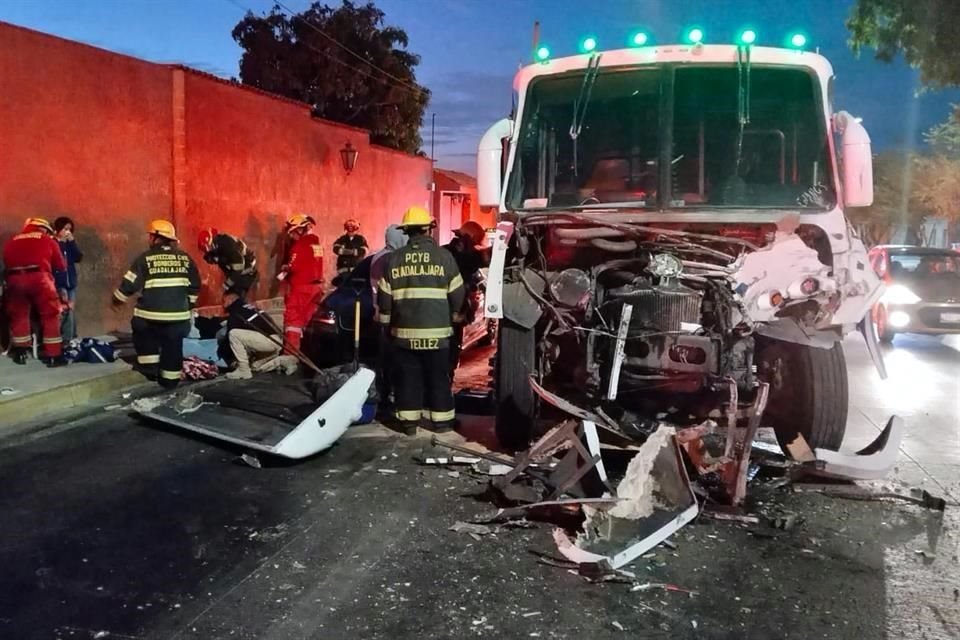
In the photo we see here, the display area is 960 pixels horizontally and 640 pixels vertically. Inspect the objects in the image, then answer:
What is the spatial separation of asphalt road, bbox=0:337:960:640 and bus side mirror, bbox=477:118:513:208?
74.3 inches

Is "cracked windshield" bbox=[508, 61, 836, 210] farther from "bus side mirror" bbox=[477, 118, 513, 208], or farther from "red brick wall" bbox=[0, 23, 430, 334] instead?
"red brick wall" bbox=[0, 23, 430, 334]

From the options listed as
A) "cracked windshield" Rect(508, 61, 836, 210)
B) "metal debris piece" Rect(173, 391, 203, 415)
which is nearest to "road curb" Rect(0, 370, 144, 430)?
"metal debris piece" Rect(173, 391, 203, 415)

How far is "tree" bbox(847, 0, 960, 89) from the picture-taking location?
46.6 ft

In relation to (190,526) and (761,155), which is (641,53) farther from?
(190,526)

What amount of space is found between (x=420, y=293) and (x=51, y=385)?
140 inches

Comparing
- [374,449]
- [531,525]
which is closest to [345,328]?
[374,449]

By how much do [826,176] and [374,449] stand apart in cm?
361

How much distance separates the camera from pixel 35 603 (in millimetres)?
3680

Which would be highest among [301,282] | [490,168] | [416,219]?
[490,168]

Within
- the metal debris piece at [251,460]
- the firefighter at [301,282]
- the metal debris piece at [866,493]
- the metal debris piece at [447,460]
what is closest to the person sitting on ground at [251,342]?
the firefighter at [301,282]

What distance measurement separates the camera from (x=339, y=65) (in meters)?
24.1

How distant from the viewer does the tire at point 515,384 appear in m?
5.78

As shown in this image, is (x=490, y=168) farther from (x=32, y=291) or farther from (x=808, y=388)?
(x=32, y=291)

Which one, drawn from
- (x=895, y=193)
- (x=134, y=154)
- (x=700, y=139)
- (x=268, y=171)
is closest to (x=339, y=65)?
(x=268, y=171)
